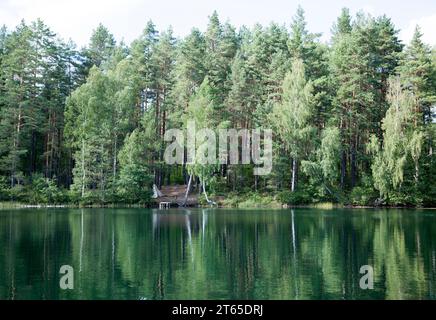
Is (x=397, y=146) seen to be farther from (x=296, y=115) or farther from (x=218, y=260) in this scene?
(x=218, y=260)

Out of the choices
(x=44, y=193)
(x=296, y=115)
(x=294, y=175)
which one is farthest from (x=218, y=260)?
(x=44, y=193)

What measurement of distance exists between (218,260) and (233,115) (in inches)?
1424

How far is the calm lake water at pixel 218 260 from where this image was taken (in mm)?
11984

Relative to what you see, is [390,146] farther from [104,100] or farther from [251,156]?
[104,100]

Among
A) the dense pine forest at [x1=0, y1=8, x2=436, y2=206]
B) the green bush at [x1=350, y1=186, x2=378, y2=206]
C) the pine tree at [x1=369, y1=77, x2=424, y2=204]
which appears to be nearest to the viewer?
the pine tree at [x1=369, y1=77, x2=424, y2=204]

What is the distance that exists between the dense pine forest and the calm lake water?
19433 mm

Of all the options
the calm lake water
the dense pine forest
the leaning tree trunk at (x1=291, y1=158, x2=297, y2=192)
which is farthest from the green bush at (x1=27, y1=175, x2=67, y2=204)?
the leaning tree trunk at (x1=291, y1=158, x2=297, y2=192)

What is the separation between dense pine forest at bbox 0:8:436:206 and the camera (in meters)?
45.2

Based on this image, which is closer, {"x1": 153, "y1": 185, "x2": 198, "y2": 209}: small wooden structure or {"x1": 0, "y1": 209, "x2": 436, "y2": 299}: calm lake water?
{"x1": 0, "y1": 209, "x2": 436, "y2": 299}: calm lake water

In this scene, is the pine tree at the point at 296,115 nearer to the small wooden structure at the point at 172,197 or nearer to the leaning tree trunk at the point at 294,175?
the leaning tree trunk at the point at 294,175

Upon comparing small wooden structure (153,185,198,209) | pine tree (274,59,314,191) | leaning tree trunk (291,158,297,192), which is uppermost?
pine tree (274,59,314,191)

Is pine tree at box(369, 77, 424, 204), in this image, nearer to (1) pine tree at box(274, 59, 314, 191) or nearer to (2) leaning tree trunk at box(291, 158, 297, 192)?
(1) pine tree at box(274, 59, 314, 191)

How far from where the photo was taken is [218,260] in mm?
16328
